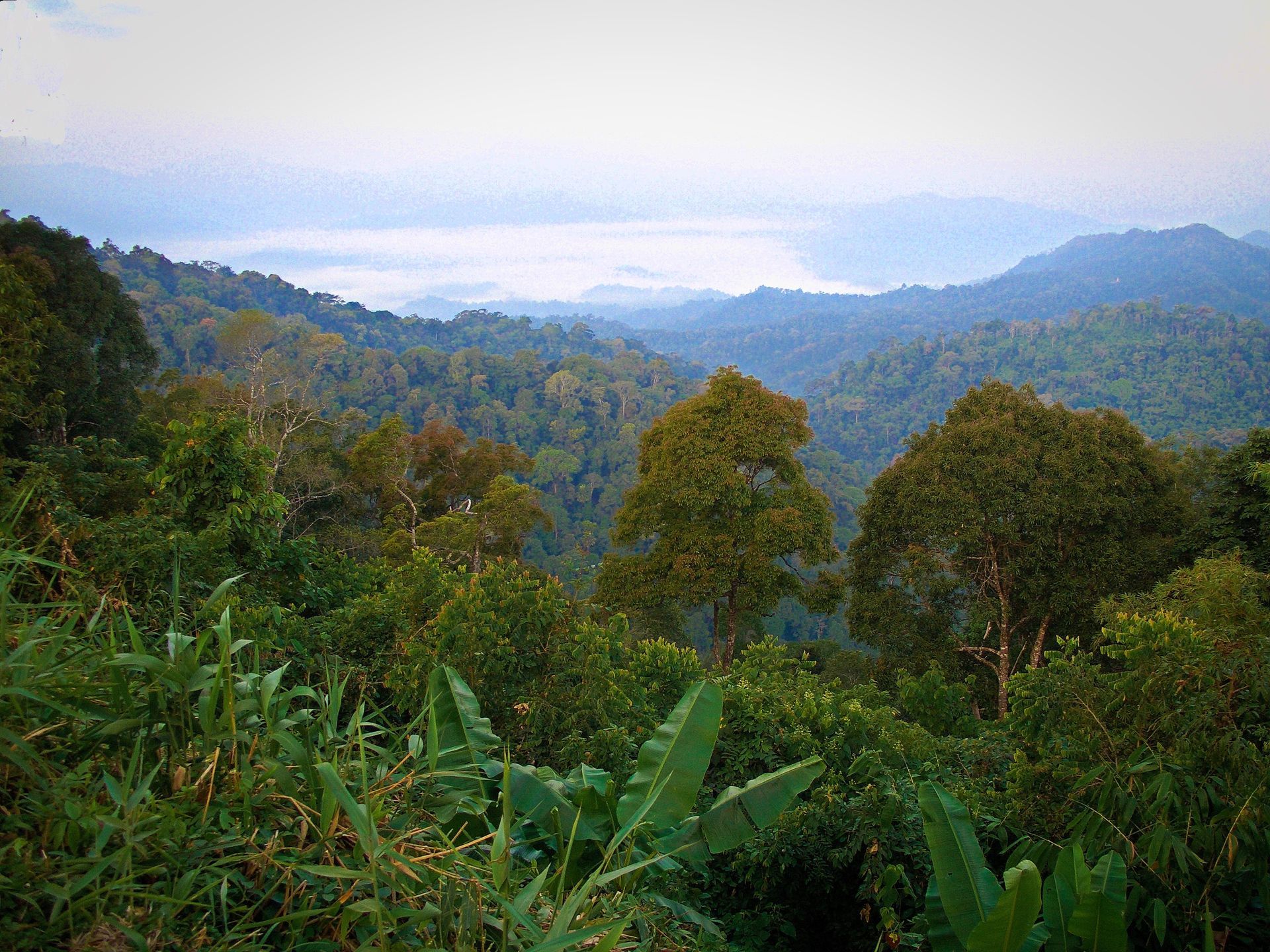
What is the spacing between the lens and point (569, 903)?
1.35 m

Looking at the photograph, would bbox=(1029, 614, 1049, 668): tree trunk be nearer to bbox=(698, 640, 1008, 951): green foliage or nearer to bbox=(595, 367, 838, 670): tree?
bbox=(595, 367, 838, 670): tree

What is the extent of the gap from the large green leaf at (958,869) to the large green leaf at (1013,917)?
7.1 inches

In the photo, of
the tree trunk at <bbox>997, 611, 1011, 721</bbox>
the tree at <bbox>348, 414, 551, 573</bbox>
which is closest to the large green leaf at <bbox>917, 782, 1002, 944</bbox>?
the tree trunk at <bbox>997, 611, 1011, 721</bbox>

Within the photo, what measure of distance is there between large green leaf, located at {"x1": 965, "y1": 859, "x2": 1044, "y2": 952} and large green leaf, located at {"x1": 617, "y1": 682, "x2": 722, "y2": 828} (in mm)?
711

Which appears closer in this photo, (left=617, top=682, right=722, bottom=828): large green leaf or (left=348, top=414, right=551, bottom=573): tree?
(left=617, top=682, right=722, bottom=828): large green leaf

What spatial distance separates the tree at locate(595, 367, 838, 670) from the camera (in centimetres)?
1142

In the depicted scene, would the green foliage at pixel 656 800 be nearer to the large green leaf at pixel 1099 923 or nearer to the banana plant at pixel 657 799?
the banana plant at pixel 657 799

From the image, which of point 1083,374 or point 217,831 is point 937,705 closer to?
point 217,831

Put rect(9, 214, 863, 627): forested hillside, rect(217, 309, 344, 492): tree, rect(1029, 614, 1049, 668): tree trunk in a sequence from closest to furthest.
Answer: rect(1029, 614, 1049, 668): tree trunk → rect(217, 309, 344, 492): tree → rect(9, 214, 863, 627): forested hillside

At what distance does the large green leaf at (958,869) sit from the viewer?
6.37ft

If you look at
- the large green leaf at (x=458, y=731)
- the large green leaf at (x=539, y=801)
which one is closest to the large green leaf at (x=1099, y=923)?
the large green leaf at (x=539, y=801)

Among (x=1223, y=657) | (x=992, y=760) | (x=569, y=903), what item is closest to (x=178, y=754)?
(x=569, y=903)

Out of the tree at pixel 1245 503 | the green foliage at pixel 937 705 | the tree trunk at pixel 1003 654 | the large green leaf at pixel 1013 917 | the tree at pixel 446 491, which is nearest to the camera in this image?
the large green leaf at pixel 1013 917

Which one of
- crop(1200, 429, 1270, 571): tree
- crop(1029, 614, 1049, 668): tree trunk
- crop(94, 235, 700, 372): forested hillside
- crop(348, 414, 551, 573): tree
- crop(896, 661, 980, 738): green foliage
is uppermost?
crop(94, 235, 700, 372): forested hillside
